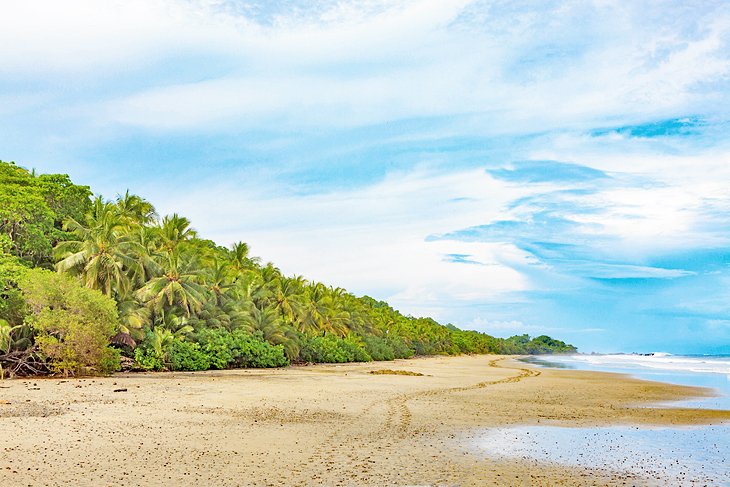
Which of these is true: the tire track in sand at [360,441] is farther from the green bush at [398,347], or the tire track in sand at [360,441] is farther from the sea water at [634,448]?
the green bush at [398,347]

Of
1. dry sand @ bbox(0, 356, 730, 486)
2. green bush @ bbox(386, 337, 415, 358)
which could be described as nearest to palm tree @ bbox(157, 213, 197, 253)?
dry sand @ bbox(0, 356, 730, 486)

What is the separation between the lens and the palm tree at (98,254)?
3619 cm

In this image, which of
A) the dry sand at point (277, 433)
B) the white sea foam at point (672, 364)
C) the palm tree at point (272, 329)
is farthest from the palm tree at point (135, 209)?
the white sea foam at point (672, 364)

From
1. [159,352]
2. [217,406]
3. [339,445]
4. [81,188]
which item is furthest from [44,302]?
[339,445]

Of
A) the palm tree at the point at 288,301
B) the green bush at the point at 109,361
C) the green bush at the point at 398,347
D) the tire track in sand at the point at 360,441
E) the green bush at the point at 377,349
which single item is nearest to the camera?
the tire track in sand at the point at 360,441

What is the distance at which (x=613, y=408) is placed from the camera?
2016 centimetres

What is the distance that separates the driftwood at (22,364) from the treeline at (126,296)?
0.07m

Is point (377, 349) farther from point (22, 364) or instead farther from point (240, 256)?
point (22, 364)

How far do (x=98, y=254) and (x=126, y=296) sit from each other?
10.7 feet

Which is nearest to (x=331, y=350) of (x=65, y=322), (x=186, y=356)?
(x=186, y=356)

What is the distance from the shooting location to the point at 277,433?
42.3 feet

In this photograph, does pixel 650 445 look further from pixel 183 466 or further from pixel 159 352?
pixel 159 352

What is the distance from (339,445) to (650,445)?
21.1 feet

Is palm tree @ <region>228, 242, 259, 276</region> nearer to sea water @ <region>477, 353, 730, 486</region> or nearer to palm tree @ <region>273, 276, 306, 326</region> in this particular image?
palm tree @ <region>273, 276, 306, 326</region>
